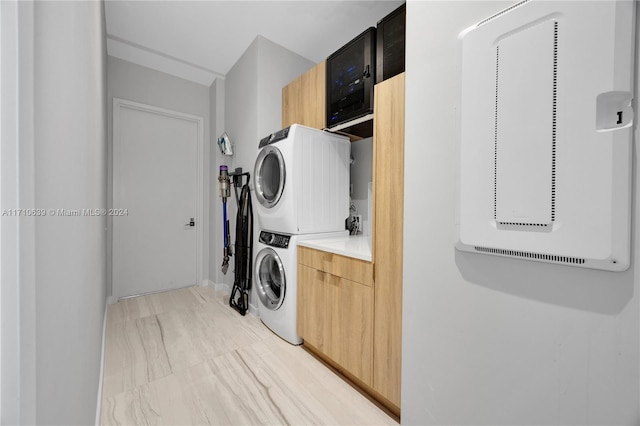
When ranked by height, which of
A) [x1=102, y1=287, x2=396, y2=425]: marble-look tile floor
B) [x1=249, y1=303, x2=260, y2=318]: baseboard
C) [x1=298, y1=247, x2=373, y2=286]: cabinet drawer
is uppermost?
[x1=298, y1=247, x2=373, y2=286]: cabinet drawer

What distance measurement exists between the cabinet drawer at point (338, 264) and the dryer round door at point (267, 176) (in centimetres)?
56

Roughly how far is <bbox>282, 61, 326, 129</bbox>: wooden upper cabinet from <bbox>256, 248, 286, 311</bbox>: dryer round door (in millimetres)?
1251

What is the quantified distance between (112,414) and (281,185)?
5.47ft

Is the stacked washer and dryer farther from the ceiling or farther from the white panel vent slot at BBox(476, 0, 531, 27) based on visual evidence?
the white panel vent slot at BBox(476, 0, 531, 27)

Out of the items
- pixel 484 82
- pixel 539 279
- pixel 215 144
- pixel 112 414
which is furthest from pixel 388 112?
pixel 215 144

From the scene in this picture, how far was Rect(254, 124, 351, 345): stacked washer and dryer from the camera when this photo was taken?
6.43 ft

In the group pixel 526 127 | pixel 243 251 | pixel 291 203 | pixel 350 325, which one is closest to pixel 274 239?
pixel 291 203

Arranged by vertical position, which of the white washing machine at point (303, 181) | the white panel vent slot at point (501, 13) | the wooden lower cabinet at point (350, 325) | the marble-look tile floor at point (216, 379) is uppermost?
the white panel vent slot at point (501, 13)

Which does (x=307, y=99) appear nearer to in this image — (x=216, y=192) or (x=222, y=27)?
(x=222, y=27)

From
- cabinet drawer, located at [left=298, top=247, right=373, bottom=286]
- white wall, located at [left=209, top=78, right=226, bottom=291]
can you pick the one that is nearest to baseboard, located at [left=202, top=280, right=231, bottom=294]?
white wall, located at [left=209, top=78, right=226, bottom=291]

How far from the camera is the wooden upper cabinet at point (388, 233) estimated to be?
129cm

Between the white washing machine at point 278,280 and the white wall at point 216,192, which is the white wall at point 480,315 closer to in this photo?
the white washing machine at point 278,280

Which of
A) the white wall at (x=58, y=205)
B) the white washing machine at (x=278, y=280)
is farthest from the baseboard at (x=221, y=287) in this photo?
the white wall at (x=58, y=205)

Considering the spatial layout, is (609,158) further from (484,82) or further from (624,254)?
(484,82)
